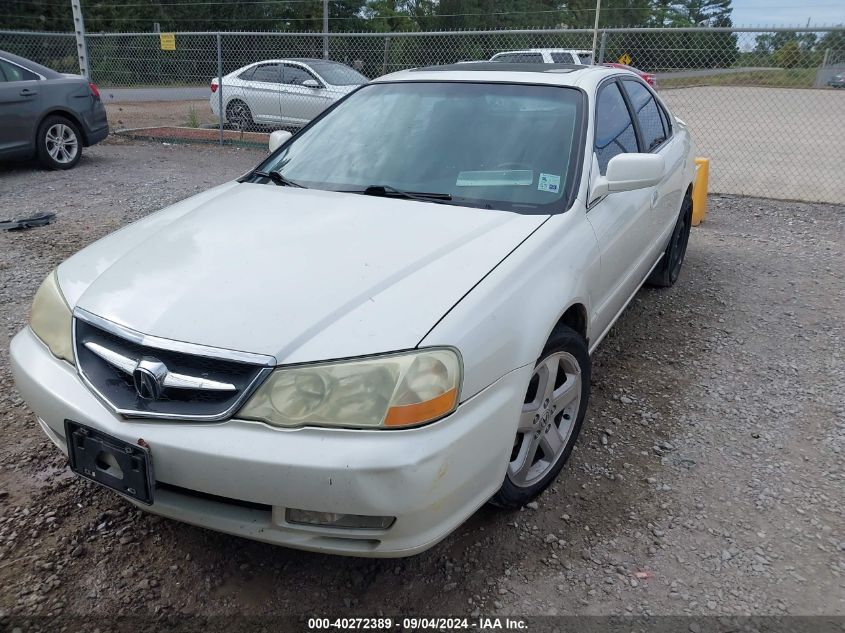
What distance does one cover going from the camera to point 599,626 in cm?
217

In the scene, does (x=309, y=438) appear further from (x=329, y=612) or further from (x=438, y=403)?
(x=329, y=612)

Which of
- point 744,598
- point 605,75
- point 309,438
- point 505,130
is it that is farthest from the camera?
point 605,75

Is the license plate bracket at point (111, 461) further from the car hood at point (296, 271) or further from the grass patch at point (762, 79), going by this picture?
the grass patch at point (762, 79)

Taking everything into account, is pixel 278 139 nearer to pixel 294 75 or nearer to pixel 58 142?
pixel 58 142

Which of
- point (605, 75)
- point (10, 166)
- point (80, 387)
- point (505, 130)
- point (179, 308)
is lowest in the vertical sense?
point (10, 166)

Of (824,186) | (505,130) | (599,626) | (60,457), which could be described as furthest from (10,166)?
(824,186)

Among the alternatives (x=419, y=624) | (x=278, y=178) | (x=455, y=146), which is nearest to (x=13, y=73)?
(x=278, y=178)

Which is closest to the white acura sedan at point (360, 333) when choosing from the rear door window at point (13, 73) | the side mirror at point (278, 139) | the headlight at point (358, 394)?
the headlight at point (358, 394)

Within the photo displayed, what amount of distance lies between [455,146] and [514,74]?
64 centimetres

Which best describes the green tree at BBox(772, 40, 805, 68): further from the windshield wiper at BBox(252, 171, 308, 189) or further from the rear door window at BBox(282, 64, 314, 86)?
the windshield wiper at BBox(252, 171, 308, 189)

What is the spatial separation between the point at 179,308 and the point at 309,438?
0.63 metres

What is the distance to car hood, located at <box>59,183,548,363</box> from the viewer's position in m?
2.03

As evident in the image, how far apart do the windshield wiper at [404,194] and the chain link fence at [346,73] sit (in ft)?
22.9

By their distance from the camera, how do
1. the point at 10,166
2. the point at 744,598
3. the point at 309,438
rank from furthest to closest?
the point at 10,166
the point at 744,598
the point at 309,438
